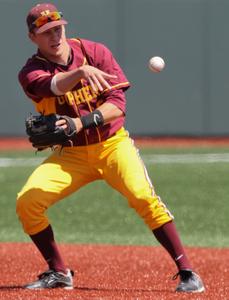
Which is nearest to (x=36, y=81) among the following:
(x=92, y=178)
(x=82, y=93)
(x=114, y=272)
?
(x=82, y=93)

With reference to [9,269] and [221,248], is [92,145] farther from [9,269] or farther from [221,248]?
[221,248]

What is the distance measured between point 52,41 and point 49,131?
592 mm

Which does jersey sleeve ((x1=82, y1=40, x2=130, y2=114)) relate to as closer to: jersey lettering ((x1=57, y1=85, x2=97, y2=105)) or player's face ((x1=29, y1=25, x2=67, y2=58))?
jersey lettering ((x1=57, y1=85, x2=97, y2=105))

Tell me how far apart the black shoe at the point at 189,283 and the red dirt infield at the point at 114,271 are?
7 centimetres

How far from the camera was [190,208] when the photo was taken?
1224 cm

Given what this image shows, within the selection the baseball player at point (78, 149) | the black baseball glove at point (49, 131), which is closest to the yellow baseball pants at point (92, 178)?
the baseball player at point (78, 149)

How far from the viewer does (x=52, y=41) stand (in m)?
6.43

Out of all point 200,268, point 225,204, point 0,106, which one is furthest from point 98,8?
point 200,268

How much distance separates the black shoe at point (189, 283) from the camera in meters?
6.33

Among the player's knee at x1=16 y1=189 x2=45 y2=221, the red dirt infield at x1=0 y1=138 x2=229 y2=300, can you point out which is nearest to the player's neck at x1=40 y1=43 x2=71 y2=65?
the player's knee at x1=16 y1=189 x2=45 y2=221

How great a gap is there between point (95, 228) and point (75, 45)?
16.2 feet

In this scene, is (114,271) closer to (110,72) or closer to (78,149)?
(78,149)

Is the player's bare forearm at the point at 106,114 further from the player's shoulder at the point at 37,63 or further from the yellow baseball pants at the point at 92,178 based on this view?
the player's shoulder at the point at 37,63

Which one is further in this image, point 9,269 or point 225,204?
point 225,204
